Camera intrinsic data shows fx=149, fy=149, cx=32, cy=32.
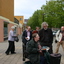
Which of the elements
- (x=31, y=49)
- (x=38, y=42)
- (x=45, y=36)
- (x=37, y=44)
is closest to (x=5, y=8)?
(x=45, y=36)

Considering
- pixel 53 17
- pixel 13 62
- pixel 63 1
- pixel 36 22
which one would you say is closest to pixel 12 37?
pixel 13 62

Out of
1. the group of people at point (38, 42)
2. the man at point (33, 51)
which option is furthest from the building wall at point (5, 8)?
the man at point (33, 51)

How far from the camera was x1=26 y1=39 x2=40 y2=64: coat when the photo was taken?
4.07 metres

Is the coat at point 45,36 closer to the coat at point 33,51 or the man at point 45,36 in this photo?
the man at point 45,36

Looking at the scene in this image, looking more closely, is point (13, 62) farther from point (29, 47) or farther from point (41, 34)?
point (29, 47)

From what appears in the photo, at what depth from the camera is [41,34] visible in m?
5.88

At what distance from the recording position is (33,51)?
13.4ft

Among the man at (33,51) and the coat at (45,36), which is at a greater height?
the coat at (45,36)

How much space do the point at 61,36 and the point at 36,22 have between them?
40295 millimetres

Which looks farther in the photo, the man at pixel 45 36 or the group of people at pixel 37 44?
the man at pixel 45 36

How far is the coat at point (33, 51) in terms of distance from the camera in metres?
4.07

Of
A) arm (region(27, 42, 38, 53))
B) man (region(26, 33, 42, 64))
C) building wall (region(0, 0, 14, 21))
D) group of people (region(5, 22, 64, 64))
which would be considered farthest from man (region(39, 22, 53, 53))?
building wall (region(0, 0, 14, 21))

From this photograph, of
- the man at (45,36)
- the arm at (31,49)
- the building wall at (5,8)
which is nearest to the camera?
the arm at (31,49)

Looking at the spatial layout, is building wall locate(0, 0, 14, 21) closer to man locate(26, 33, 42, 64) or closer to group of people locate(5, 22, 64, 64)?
group of people locate(5, 22, 64, 64)
